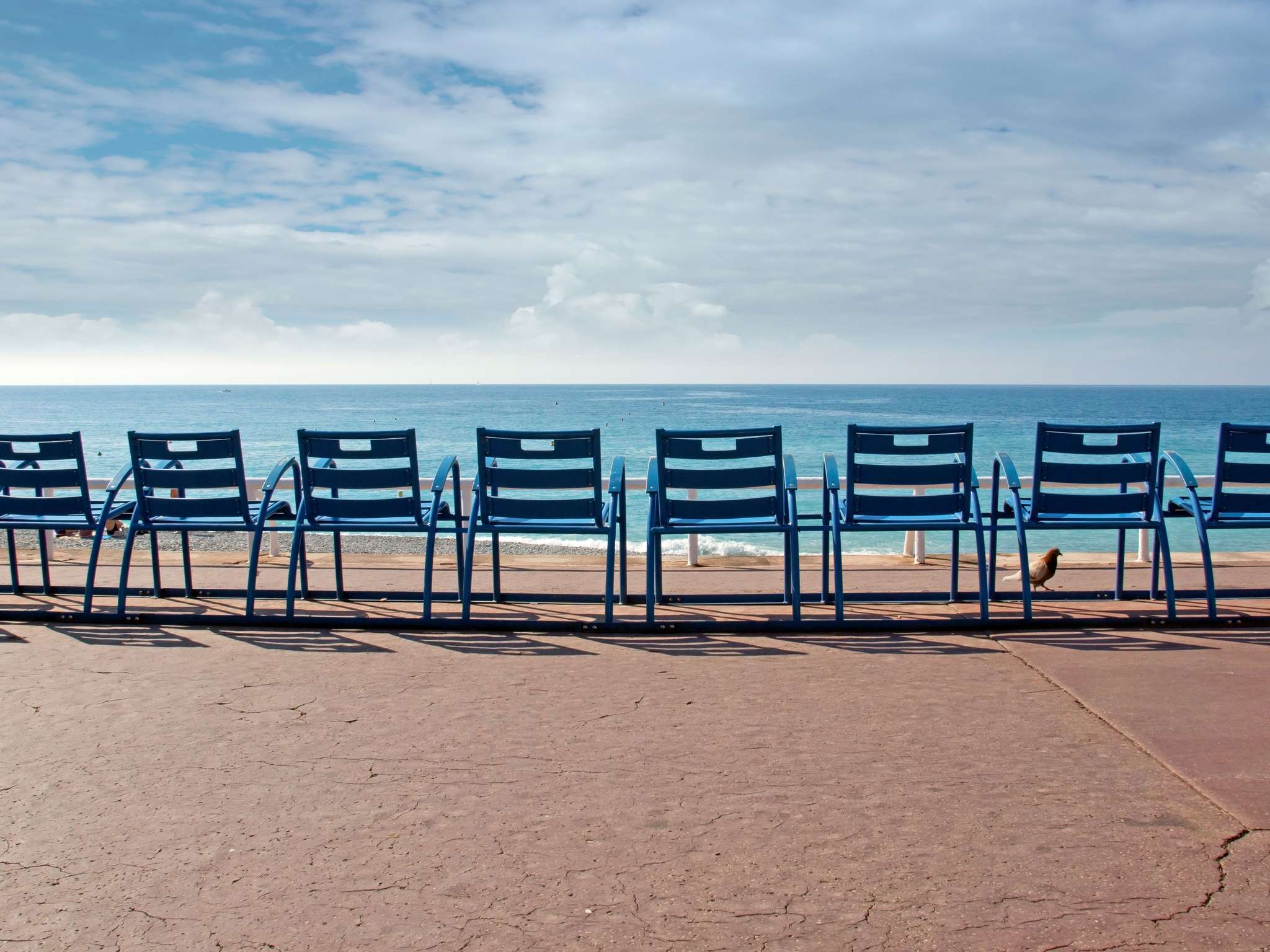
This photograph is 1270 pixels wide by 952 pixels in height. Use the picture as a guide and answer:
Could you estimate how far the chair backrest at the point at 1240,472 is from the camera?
6.40m

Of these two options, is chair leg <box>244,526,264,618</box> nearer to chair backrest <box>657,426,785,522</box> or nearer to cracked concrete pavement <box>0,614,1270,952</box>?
cracked concrete pavement <box>0,614,1270,952</box>

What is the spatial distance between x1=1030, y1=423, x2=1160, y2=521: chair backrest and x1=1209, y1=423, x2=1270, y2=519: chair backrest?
38 centimetres

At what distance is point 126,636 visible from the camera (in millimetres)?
6094

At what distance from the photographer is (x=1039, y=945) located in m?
2.58

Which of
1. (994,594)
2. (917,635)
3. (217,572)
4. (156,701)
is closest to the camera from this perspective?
(156,701)

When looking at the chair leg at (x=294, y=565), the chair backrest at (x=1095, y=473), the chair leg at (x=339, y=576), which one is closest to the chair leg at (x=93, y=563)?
the chair leg at (x=294, y=565)

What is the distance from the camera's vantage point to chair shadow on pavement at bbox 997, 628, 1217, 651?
5637mm

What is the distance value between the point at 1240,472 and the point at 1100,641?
1756mm

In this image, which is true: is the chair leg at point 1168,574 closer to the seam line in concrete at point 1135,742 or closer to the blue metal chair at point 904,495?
the blue metal chair at point 904,495

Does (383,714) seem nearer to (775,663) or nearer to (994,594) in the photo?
(775,663)

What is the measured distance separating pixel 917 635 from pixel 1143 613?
1596 millimetres

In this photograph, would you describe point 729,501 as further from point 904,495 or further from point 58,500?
point 58,500

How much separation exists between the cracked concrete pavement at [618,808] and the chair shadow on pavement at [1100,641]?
0.52 feet

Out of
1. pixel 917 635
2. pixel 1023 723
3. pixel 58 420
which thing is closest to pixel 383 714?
pixel 1023 723
